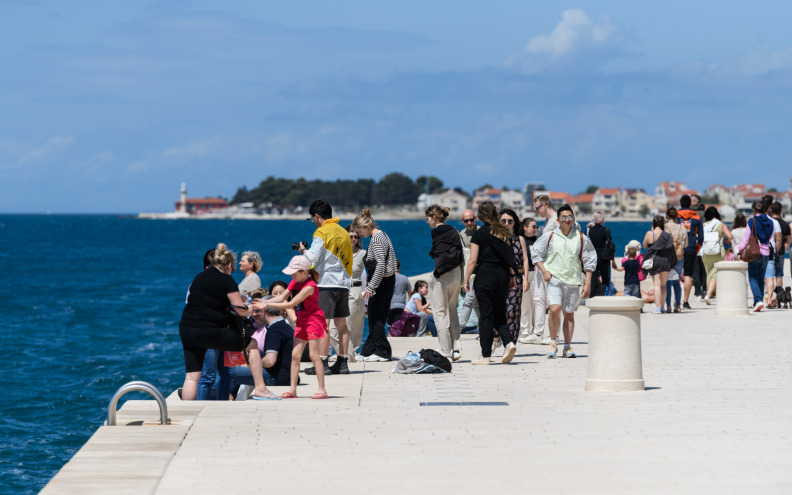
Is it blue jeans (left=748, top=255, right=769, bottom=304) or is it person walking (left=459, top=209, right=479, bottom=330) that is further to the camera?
blue jeans (left=748, top=255, right=769, bottom=304)

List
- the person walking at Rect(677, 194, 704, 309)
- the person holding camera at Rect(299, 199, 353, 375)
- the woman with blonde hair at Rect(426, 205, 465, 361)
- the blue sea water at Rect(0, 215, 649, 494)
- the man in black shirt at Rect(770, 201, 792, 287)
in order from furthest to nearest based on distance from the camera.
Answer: the person walking at Rect(677, 194, 704, 309), the man in black shirt at Rect(770, 201, 792, 287), the blue sea water at Rect(0, 215, 649, 494), the woman with blonde hair at Rect(426, 205, 465, 361), the person holding camera at Rect(299, 199, 353, 375)

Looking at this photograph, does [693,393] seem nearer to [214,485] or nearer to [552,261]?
[552,261]

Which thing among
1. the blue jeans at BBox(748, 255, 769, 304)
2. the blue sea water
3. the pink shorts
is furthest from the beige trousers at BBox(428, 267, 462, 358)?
the blue jeans at BBox(748, 255, 769, 304)

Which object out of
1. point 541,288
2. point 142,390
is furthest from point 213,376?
point 541,288

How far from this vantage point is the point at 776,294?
20688mm

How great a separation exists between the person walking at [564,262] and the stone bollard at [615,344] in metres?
2.70

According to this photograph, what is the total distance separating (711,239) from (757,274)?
1.79 m

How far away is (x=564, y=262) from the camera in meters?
13.8

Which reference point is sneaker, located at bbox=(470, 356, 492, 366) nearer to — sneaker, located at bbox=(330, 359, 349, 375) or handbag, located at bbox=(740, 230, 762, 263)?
sneaker, located at bbox=(330, 359, 349, 375)

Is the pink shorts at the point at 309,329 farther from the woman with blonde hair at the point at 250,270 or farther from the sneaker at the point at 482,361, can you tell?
the sneaker at the point at 482,361

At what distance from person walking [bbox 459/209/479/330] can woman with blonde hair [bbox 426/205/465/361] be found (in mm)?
500

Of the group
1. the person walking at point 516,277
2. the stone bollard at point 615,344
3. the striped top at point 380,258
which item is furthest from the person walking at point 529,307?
the stone bollard at point 615,344

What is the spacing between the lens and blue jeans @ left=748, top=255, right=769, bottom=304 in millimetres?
19906

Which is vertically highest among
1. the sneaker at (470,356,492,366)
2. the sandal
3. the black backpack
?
the black backpack
